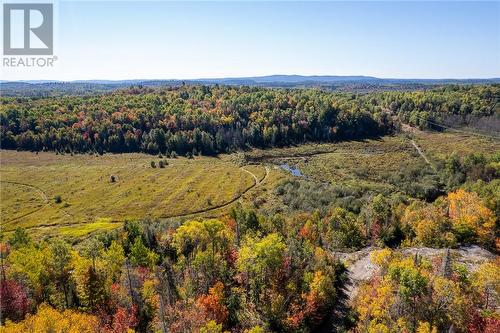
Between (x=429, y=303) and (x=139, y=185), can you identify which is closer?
(x=429, y=303)

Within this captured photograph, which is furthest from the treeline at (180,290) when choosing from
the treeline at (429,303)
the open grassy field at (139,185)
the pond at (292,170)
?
the pond at (292,170)

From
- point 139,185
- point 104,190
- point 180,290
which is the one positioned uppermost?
point 139,185

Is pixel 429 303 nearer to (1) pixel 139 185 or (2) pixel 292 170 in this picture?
(1) pixel 139 185

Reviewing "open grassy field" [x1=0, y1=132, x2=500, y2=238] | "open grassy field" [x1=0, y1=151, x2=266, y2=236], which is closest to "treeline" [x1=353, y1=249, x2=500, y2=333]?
"open grassy field" [x1=0, y1=132, x2=500, y2=238]

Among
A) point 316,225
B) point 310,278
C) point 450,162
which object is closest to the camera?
point 310,278

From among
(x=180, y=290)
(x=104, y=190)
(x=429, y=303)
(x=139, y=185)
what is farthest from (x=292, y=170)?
(x=429, y=303)

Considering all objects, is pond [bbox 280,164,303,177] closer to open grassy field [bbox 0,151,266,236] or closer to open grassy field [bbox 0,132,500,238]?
open grassy field [bbox 0,132,500,238]

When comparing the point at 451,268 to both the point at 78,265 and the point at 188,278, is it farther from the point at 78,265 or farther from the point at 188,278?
the point at 78,265

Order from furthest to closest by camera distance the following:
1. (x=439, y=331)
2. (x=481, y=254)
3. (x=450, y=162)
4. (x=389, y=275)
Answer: (x=450, y=162)
(x=481, y=254)
(x=389, y=275)
(x=439, y=331)

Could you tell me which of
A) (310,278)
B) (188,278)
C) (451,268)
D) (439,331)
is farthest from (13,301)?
(451,268)
